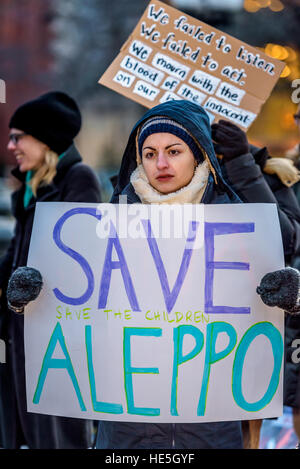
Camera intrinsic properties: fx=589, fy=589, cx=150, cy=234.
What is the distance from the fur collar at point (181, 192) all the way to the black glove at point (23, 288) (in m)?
0.44

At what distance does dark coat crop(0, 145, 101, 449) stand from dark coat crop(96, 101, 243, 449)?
2.65 feet

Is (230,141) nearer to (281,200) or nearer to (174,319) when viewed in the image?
(281,200)

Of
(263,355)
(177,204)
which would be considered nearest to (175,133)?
(177,204)

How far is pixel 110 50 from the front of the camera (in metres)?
18.6

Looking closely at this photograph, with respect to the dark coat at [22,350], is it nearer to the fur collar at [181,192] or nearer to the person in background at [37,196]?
the person in background at [37,196]

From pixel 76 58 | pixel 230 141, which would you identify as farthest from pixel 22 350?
pixel 76 58

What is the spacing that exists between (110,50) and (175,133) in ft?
57.8

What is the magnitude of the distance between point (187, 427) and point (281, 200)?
3.30 feet

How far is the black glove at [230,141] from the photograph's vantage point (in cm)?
222

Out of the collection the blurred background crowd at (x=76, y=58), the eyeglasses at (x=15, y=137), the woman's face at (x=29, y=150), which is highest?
the blurred background crowd at (x=76, y=58)

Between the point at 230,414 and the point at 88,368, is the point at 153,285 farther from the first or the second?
the point at 230,414

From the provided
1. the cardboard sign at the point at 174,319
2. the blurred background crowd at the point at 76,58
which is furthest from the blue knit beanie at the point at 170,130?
the blurred background crowd at the point at 76,58

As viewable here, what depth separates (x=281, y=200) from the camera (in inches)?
95.5

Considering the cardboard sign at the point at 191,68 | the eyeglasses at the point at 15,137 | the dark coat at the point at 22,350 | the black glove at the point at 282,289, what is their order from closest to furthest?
the black glove at the point at 282,289 < the cardboard sign at the point at 191,68 < the dark coat at the point at 22,350 < the eyeglasses at the point at 15,137
